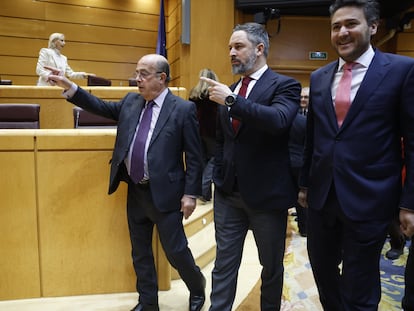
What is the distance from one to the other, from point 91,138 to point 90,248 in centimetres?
59

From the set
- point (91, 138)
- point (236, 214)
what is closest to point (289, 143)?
point (236, 214)

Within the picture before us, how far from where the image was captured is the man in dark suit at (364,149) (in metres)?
1.20

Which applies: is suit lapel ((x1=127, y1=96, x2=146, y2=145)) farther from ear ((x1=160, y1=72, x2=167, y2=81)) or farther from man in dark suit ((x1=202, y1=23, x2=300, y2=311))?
man in dark suit ((x1=202, y1=23, x2=300, y2=311))

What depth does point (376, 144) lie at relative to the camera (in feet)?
3.97

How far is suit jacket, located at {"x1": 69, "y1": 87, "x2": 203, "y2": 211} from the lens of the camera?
5.60ft

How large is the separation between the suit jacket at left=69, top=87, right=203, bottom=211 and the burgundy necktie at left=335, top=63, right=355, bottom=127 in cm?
69

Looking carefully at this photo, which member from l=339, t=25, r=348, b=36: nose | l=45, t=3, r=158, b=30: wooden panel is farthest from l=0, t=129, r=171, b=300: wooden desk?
l=45, t=3, r=158, b=30: wooden panel

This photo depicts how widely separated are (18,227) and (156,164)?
2.85 feet

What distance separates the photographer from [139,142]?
5.66 ft

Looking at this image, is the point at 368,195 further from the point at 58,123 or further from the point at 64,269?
the point at 58,123

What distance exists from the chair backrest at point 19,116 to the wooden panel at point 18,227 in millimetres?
905

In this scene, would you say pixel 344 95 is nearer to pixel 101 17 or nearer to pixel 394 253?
pixel 394 253

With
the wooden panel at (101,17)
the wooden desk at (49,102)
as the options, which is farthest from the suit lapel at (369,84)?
the wooden panel at (101,17)

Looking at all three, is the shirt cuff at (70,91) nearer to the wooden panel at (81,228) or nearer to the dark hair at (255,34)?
the wooden panel at (81,228)
